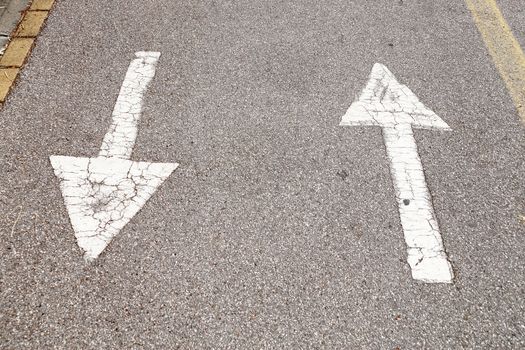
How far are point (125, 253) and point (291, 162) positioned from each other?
1.22 m

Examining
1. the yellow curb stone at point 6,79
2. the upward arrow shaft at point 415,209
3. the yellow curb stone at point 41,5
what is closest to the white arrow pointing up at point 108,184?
the yellow curb stone at point 6,79

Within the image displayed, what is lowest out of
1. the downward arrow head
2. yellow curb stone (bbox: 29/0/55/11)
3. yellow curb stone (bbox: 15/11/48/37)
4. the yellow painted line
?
the downward arrow head

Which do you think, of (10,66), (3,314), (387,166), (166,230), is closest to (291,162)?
(387,166)

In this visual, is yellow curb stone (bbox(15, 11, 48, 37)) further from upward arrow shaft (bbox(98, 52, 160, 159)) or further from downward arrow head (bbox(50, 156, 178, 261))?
downward arrow head (bbox(50, 156, 178, 261))

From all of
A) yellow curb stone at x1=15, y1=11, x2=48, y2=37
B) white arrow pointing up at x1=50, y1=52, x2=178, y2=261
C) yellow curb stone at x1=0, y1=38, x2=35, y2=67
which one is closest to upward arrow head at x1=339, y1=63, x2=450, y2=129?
white arrow pointing up at x1=50, y1=52, x2=178, y2=261

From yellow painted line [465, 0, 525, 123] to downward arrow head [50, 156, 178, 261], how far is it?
2727mm

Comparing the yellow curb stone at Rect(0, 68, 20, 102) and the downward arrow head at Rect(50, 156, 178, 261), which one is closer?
the downward arrow head at Rect(50, 156, 178, 261)

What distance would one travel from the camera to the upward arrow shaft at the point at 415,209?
2.75m

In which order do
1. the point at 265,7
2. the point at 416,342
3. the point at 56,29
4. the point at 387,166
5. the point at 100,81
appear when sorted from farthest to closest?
1. the point at 265,7
2. the point at 56,29
3. the point at 100,81
4. the point at 387,166
5. the point at 416,342

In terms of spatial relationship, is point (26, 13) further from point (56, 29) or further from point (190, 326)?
point (190, 326)

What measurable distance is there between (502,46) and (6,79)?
4121 mm

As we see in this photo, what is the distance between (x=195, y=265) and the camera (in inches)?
107

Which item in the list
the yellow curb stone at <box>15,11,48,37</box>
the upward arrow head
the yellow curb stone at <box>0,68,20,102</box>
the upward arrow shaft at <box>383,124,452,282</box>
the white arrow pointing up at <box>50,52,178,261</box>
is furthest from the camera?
the yellow curb stone at <box>15,11,48,37</box>

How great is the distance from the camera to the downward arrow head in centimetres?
284
